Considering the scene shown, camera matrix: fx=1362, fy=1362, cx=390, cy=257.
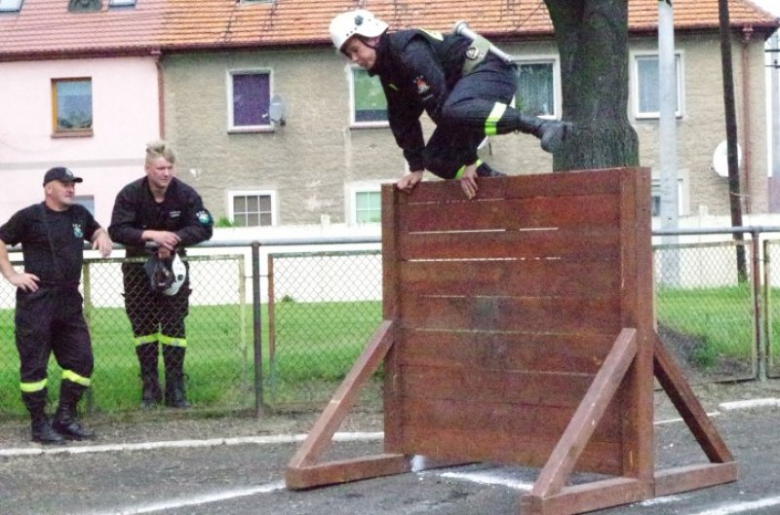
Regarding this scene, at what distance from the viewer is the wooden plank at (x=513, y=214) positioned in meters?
6.97

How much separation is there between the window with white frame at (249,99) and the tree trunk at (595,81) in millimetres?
22031

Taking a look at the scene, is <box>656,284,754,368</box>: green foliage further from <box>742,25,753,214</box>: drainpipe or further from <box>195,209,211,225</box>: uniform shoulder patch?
<box>742,25,753,214</box>: drainpipe

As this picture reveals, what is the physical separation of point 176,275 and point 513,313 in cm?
361

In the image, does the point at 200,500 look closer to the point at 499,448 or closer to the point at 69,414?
the point at 499,448

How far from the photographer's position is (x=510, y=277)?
7.38m

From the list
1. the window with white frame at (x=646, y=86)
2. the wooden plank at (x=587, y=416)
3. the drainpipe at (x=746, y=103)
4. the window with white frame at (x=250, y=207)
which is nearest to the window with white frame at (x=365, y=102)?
the window with white frame at (x=250, y=207)

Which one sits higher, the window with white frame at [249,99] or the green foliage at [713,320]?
the window with white frame at [249,99]

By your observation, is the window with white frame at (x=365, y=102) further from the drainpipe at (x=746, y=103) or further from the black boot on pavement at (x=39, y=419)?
the black boot on pavement at (x=39, y=419)

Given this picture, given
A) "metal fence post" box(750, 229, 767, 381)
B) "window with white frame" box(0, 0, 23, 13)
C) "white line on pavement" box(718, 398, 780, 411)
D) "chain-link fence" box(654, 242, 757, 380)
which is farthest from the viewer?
"window with white frame" box(0, 0, 23, 13)

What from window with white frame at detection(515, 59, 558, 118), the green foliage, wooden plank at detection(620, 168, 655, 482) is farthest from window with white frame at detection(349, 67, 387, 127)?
wooden plank at detection(620, 168, 655, 482)

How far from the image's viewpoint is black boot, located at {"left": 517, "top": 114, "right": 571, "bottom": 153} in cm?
716

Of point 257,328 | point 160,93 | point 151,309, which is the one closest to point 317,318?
point 257,328

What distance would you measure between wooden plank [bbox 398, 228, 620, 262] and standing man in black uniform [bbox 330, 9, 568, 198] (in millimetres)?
293

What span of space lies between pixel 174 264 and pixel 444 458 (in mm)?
3207
